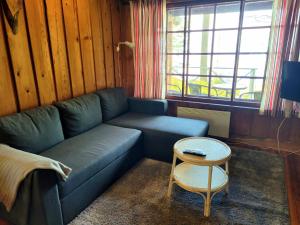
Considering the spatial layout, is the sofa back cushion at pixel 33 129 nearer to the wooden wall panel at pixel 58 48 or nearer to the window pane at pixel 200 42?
the wooden wall panel at pixel 58 48

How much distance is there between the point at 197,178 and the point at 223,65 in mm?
1809

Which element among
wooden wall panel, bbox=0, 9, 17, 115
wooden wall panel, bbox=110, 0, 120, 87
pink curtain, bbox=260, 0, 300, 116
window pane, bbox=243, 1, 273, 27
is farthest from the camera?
wooden wall panel, bbox=110, 0, 120, 87

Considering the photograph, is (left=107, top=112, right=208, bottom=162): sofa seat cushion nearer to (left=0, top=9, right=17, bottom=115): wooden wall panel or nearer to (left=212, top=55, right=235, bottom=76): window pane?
(left=212, top=55, right=235, bottom=76): window pane

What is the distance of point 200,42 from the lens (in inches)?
123

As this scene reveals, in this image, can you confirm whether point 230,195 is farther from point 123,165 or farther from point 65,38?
point 65,38

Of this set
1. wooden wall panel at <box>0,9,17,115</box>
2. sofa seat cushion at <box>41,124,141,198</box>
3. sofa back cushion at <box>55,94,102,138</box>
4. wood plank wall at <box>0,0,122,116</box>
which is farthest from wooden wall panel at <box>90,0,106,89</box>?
wooden wall panel at <box>0,9,17,115</box>

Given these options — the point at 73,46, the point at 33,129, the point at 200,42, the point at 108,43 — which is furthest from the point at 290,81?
the point at 33,129

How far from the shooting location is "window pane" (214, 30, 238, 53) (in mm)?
2902

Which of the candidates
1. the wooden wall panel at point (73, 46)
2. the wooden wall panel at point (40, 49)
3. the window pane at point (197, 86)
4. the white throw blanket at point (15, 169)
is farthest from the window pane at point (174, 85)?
the white throw blanket at point (15, 169)

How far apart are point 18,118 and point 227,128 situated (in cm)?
259

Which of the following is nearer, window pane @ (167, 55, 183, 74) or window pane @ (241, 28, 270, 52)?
window pane @ (241, 28, 270, 52)

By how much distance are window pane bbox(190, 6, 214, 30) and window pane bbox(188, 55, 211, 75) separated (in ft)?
1.34

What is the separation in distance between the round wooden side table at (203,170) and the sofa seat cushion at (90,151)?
0.62m

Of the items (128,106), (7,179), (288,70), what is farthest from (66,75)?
(288,70)
